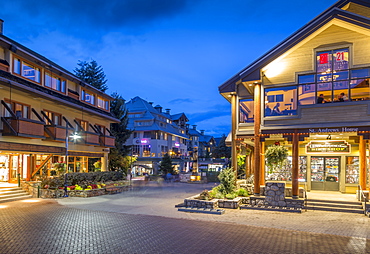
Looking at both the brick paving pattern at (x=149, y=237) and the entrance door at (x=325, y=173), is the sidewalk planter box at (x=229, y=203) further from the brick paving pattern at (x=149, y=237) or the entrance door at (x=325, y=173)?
the entrance door at (x=325, y=173)

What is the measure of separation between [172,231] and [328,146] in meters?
12.9

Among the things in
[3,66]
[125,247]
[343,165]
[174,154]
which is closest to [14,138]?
[3,66]

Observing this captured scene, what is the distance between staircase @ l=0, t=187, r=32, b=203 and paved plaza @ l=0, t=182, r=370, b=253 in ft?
8.77

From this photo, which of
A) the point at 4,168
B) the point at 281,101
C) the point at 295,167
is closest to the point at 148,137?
the point at 4,168

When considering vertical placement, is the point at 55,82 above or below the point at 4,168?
above

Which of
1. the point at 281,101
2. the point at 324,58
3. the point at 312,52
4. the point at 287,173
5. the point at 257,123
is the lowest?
the point at 287,173

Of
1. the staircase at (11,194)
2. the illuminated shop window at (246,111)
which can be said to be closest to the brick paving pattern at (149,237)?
the staircase at (11,194)

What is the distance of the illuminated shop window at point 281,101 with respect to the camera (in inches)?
641

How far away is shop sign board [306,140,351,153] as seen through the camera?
18484 millimetres

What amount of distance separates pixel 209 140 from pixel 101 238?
88807mm

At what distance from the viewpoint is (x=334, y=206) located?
15.1 m

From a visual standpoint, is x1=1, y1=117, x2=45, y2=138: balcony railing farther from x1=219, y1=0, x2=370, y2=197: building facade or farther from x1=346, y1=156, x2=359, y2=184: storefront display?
x1=346, y1=156, x2=359, y2=184: storefront display

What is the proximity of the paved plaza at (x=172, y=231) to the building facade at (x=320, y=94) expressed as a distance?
3726 mm

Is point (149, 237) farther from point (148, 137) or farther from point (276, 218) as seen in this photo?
point (148, 137)
